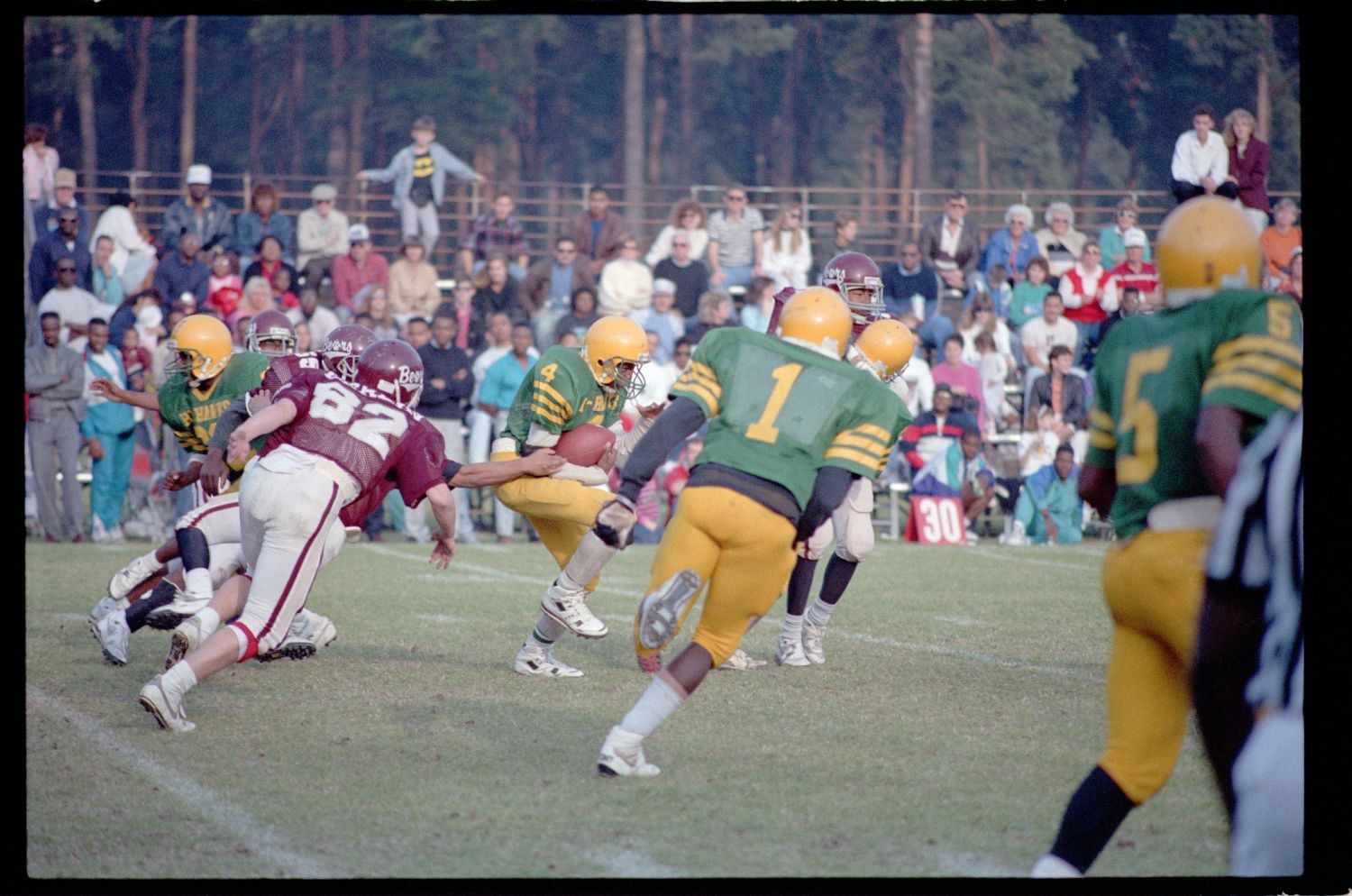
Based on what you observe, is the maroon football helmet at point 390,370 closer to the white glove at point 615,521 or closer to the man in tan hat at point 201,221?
the white glove at point 615,521

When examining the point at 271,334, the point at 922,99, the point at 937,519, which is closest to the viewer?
the point at 271,334

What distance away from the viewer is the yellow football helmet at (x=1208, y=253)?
391 centimetres

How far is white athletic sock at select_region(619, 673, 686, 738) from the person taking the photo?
5.07 m

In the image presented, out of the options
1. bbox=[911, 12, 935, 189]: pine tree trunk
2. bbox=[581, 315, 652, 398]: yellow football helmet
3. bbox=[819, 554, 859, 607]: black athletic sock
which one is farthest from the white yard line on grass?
bbox=[911, 12, 935, 189]: pine tree trunk

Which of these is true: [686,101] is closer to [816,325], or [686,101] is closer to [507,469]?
[507,469]

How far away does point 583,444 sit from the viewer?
7.11m

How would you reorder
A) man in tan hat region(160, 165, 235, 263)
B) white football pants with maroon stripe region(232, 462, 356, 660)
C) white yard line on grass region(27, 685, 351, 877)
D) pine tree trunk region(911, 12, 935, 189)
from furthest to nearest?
pine tree trunk region(911, 12, 935, 189) < man in tan hat region(160, 165, 235, 263) < white football pants with maroon stripe region(232, 462, 356, 660) < white yard line on grass region(27, 685, 351, 877)

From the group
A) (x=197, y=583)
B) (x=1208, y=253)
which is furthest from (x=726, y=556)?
(x=197, y=583)

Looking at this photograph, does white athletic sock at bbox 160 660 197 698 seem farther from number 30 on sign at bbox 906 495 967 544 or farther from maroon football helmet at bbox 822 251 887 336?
number 30 on sign at bbox 906 495 967 544

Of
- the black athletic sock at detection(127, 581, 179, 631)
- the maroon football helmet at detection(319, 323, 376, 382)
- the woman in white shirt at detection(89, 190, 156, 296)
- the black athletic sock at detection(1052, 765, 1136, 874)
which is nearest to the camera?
the black athletic sock at detection(1052, 765, 1136, 874)

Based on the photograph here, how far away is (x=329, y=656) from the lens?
739 cm

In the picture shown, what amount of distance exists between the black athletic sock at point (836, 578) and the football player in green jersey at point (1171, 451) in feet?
11.3

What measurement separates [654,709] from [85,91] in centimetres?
2729

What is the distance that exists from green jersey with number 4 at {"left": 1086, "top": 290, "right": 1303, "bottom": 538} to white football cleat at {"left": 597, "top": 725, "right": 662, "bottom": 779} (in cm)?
184
